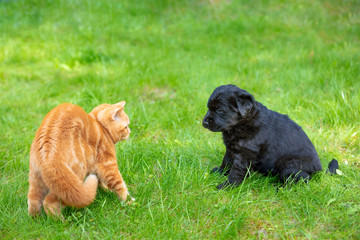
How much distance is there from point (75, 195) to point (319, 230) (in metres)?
2.04

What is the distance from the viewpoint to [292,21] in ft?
27.3

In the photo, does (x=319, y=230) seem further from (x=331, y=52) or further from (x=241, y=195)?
(x=331, y=52)

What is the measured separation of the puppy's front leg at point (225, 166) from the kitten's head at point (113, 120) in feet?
3.53

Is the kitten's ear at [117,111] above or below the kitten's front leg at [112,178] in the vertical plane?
above

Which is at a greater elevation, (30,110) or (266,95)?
(266,95)

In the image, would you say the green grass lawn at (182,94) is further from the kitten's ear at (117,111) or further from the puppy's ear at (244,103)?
the puppy's ear at (244,103)

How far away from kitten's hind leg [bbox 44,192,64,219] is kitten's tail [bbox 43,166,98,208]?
0.26 ft

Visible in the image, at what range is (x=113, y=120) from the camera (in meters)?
3.25

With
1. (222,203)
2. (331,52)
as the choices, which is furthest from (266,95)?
(222,203)

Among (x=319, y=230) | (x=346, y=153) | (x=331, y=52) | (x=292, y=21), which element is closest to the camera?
(x=319, y=230)

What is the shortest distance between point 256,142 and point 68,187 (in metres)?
1.81

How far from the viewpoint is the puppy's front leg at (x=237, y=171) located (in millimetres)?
3283

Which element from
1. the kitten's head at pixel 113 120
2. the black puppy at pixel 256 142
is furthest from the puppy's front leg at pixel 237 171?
the kitten's head at pixel 113 120

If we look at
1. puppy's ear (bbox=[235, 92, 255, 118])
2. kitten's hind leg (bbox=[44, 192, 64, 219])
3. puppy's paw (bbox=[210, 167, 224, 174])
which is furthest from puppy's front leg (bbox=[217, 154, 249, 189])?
kitten's hind leg (bbox=[44, 192, 64, 219])
